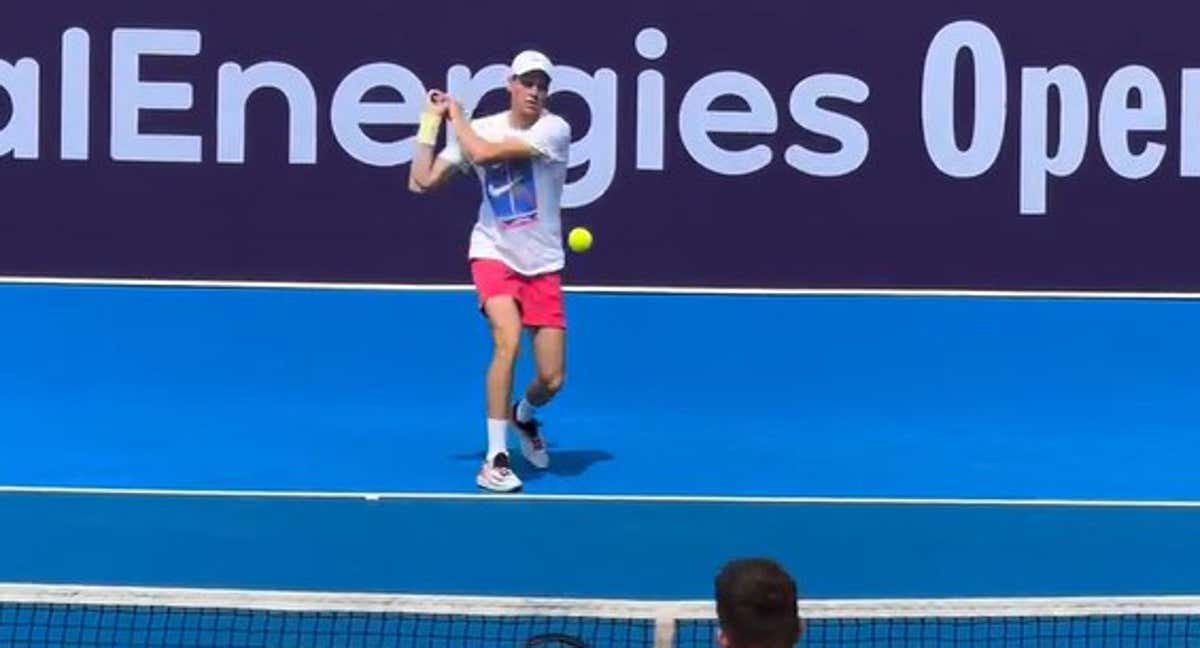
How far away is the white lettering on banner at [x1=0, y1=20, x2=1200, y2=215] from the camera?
37.4ft

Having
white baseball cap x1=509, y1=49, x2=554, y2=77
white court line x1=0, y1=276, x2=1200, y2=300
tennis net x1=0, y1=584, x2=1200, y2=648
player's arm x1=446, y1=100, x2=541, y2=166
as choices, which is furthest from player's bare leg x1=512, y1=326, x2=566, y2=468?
white court line x1=0, y1=276, x2=1200, y2=300

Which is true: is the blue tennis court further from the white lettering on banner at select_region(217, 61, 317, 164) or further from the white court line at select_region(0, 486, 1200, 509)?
the white lettering on banner at select_region(217, 61, 317, 164)

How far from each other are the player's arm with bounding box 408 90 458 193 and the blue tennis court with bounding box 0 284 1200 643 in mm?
1092

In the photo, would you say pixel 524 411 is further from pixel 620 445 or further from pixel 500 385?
pixel 620 445

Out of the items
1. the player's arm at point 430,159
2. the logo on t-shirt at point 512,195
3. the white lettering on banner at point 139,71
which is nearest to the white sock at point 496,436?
the logo on t-shirt at point 512,195

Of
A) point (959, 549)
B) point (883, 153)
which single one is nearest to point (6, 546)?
point (959, 549)

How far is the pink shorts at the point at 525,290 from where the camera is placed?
8531 mm

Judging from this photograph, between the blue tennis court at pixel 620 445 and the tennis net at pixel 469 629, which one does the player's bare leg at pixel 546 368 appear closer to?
the blue tennis court at pixel 620 445

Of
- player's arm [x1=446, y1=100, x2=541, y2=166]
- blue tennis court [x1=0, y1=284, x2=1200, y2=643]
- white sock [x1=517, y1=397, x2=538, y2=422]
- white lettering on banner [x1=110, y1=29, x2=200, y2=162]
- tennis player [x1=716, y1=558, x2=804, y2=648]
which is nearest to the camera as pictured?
tennis player [x1=716, y1=558, x2=804, y2=648]

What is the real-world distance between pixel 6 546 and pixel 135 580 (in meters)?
0.64

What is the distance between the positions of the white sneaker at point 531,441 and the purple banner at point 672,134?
101 inches

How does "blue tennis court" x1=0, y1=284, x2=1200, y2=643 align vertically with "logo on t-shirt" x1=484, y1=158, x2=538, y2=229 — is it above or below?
below

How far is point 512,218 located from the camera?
8.55 meters

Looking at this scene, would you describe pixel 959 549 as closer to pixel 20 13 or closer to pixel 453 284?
pixel 453 284
